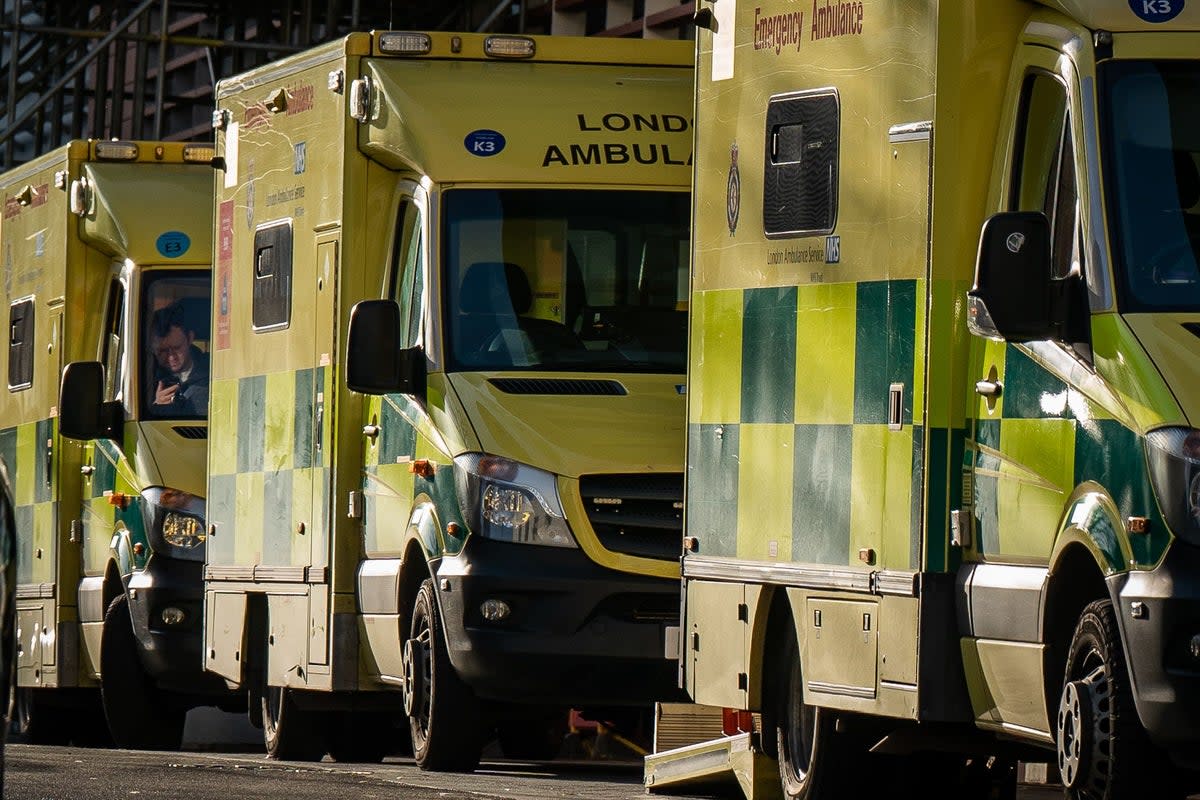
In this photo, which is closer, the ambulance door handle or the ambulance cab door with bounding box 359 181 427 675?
the ambulance door handle

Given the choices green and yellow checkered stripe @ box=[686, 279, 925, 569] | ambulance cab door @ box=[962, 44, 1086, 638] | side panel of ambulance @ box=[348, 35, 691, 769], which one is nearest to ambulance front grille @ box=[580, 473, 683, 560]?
side panel of ambulance @ box=[348, 35, 691, 769]

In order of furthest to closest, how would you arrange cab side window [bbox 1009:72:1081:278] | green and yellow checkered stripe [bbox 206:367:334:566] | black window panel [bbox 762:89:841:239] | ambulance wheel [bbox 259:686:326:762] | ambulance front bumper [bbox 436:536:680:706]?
ambulance wheel [bbox 259:686:326:762], green and yellow checkered stripe [bbox 206:367:334:566], ambulance front bumper [bbox 436:536:680:706], black window panel [bbox 762:89:841:239], cab side window [bbox 1009:72:1081:278]

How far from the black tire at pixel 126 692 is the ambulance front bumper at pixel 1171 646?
32.3ft

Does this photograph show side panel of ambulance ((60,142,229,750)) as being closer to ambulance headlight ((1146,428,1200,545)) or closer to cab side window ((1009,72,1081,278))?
cab side window ((1009,72,1081,278))

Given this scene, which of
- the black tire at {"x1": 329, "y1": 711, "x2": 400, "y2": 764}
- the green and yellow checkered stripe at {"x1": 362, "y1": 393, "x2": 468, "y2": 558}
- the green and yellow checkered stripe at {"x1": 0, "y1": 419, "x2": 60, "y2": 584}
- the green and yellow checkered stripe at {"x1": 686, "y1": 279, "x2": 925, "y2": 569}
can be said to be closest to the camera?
the green and yellow checkered stripe at {"x1": 686, "y1": 279, "x2": 925, "y2": 569}

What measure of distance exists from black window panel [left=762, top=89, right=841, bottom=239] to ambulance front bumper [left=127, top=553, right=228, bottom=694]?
22.5 ft

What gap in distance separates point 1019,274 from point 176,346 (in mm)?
9410

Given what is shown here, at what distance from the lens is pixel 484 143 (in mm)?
12641

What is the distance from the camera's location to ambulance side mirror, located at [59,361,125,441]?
53.0 feet

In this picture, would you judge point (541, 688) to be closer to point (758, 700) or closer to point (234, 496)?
point (758, 700)

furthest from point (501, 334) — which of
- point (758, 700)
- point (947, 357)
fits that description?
point (947, 357)

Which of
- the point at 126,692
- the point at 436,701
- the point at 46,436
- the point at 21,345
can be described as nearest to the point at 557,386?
the point at 436,701

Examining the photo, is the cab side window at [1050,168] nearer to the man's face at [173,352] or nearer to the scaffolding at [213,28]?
the man's face at [173,352]

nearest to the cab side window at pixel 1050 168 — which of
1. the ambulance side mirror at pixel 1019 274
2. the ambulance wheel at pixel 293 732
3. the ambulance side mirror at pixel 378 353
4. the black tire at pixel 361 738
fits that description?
the ambulance side mirror at pixel 1019 274
